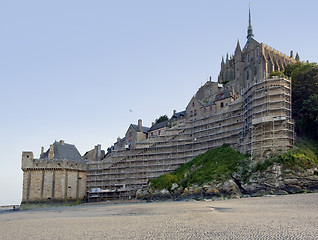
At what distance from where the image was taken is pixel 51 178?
69125 millimetres

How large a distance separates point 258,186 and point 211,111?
2585 cm

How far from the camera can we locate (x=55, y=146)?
74188 millimetres

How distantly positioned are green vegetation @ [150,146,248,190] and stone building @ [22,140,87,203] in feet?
57.2

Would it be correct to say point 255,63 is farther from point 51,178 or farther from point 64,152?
point 51,178

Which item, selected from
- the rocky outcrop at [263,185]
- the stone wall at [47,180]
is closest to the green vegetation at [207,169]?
the rocky outcrop at [263,185]

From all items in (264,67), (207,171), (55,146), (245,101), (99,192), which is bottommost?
(99,192)

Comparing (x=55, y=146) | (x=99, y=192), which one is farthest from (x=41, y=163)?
(x=99, y=192)

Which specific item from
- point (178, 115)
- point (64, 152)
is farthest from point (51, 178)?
point (178, 115)

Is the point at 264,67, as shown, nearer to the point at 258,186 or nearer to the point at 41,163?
the point at 258,186

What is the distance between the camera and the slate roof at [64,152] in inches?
2857

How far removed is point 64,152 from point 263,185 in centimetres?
4306

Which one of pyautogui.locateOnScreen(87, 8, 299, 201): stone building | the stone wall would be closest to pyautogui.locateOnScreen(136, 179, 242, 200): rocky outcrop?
pyautogui.locateOnScreen(87, 8, 299, 201): stone building

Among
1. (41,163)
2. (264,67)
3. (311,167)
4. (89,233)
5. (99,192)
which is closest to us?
(89,233)

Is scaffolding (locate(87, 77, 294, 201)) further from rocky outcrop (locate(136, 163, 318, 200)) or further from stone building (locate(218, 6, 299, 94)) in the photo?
stone building (locate(218, 6, 299, 94))
